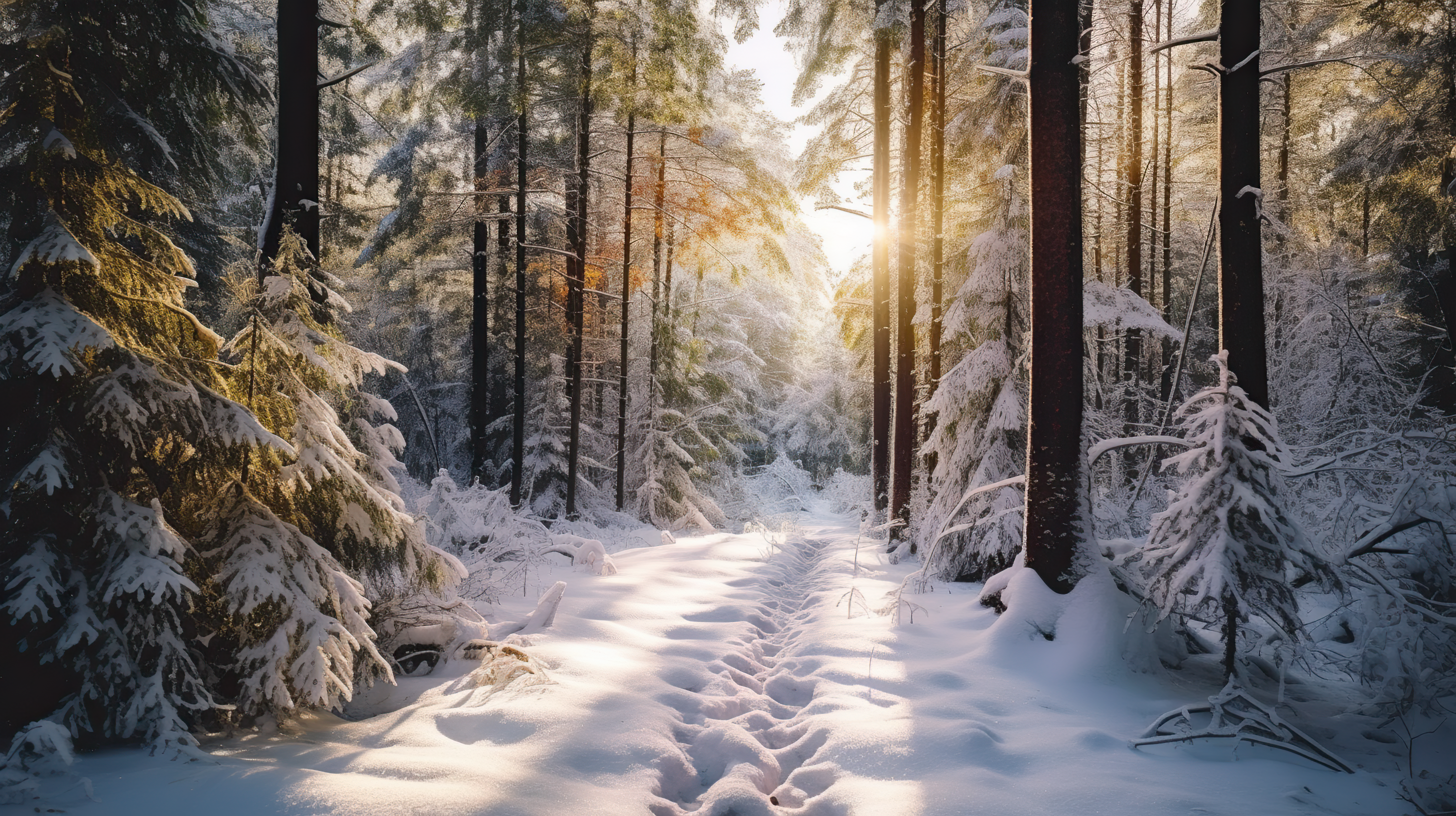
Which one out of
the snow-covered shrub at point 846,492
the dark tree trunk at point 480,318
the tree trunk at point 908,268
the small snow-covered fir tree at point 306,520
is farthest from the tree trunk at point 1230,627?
the snow-covered shrub at point 846,492

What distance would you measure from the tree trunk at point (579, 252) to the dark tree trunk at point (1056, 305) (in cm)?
1047

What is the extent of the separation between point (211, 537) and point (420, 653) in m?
1.69

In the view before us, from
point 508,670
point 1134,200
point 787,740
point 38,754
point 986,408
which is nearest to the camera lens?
point 38,754

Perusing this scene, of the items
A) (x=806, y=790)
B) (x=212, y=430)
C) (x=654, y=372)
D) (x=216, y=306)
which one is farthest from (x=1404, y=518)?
(x=216, y=306)

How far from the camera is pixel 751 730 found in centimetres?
437

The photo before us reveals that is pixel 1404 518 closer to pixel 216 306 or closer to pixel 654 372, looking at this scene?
pixel 654 372

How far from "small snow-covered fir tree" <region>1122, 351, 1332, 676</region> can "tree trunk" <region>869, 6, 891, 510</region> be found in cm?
947

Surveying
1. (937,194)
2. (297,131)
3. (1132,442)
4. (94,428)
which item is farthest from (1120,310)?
(94,428)

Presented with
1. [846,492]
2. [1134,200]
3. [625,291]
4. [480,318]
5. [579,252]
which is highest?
[1134,200]

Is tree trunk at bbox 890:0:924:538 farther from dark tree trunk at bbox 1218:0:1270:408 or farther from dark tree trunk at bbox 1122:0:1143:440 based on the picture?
dark tree trunk at bbox 1218:0:1270:408

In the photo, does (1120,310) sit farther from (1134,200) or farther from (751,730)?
(751,730)

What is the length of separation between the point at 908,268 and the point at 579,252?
7707 millimetres

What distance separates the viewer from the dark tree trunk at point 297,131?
5.29 m

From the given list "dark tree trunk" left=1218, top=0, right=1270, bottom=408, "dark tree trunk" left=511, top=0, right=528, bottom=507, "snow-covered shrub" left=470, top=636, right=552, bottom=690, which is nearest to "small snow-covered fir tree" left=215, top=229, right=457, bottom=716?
"snow-covered shrub" left=470, top=636, right=552, bottom=690
